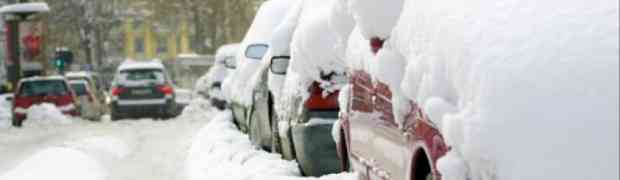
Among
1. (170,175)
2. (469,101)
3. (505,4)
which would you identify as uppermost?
(505,4)

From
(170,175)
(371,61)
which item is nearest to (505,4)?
(371,61)

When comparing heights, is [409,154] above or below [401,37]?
below

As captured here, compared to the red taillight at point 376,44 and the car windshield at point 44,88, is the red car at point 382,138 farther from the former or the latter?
the car windshield at point 44,88

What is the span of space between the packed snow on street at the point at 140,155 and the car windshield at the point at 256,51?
98cm

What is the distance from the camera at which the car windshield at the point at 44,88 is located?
96.3ft

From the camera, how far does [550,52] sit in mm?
4656

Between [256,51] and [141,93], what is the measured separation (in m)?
17.3

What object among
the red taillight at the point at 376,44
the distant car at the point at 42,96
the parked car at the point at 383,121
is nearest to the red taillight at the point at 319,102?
the parked car at the point at 383,121

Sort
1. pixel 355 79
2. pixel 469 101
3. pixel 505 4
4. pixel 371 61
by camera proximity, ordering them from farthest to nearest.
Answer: pixel 355 79 < pixel 371 61 < pixel 505 4 < pixel 469 101

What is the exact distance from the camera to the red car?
562 centimetres

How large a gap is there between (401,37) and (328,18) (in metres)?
3.63

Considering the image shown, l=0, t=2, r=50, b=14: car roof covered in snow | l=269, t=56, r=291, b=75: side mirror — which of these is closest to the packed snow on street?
l=269, t=56, r=291, b=75: side mirror

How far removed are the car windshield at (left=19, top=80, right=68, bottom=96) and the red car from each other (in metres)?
21.1

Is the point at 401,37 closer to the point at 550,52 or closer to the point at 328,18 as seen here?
the point at 550,52
